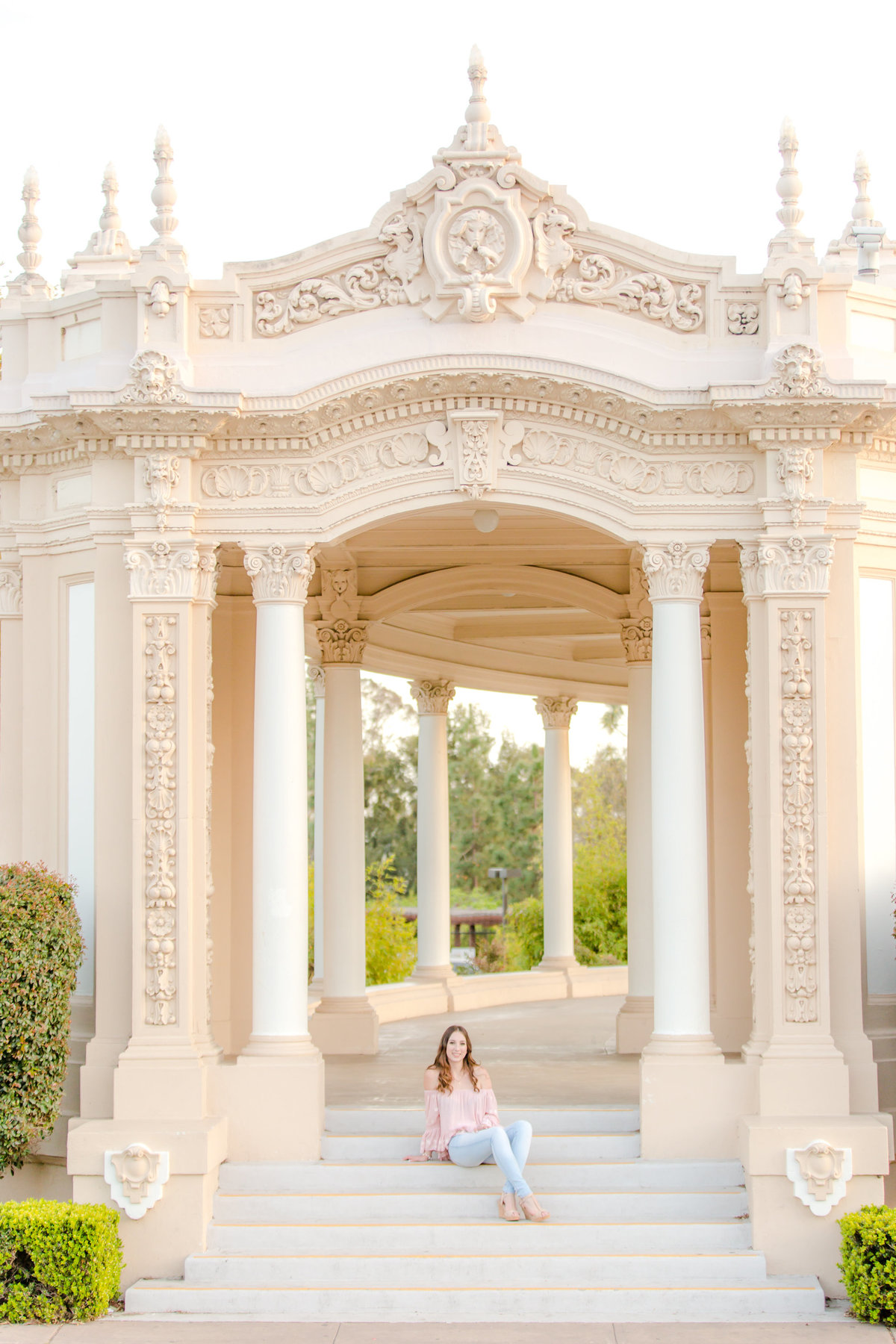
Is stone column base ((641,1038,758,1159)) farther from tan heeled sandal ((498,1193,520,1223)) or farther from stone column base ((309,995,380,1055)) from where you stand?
stone column base ((309,995,380,1055))

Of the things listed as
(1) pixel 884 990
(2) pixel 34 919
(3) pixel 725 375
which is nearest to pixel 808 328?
(3) pixel 725 375

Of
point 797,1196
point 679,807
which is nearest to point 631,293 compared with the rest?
point 679,807

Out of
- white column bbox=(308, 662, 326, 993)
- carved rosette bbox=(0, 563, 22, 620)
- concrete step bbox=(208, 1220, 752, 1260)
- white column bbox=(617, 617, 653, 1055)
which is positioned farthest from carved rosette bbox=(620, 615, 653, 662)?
concrete step bbox=(208, 1220, 752, 1260)

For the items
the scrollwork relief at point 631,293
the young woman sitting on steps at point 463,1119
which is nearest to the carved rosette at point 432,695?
the scrollwork relief at point 631,293

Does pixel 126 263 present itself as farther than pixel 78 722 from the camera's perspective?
Yes

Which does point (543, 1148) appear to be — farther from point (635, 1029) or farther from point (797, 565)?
point (797, 565)

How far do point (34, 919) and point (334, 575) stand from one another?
7274 mm

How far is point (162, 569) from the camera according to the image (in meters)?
13.1

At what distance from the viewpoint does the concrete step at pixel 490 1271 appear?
1141 centimetres

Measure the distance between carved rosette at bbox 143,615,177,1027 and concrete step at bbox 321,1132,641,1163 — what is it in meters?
1.75

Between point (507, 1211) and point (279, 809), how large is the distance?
372 centimetres

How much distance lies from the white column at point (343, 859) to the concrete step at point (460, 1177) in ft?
17.0

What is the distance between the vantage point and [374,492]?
13.3 metres

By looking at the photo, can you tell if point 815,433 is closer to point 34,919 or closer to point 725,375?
point 725,375
